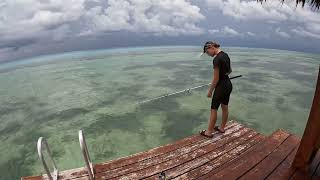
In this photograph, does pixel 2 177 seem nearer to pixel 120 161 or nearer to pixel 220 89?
pixel 120 161

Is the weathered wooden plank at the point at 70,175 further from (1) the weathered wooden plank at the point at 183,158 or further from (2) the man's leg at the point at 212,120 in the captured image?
(2) the man's leg at the point at 212,120

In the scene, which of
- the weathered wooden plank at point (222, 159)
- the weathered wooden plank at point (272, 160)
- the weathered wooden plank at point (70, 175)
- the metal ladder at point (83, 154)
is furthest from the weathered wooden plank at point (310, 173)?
the weathered wooden plank at point (70, 175)

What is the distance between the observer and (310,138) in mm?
3408

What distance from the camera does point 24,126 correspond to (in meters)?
22.0

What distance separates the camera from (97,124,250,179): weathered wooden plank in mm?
4949

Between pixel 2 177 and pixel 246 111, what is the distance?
58.4 feet

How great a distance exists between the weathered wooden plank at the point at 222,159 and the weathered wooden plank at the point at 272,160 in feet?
1.94

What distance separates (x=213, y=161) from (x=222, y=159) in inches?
8.3

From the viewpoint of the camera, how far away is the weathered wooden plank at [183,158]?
16.2ft

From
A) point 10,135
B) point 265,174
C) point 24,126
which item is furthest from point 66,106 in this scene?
point 265,174

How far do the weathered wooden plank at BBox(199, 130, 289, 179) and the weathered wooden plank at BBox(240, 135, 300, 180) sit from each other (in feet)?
0.27

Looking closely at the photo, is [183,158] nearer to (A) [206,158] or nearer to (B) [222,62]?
(A) [206,158]

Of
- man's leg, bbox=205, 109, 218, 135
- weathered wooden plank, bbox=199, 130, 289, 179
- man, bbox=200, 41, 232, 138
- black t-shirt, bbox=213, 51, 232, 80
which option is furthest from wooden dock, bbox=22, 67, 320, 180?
black t-shirt, bbox=213, 51, 232, 80

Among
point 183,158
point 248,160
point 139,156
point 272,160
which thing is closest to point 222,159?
point 248,160
